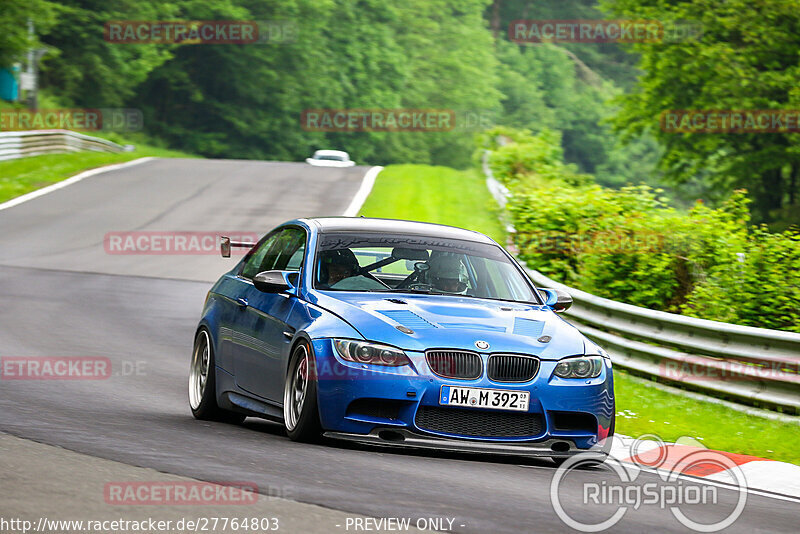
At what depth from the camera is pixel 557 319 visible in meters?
8.74

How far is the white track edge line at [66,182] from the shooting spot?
30992mm

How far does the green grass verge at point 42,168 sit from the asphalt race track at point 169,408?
111 inches

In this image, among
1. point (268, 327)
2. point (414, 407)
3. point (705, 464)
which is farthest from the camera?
point (705, 464)

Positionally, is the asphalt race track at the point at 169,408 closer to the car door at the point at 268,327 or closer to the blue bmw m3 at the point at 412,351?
the blue bmw m3 at the point at 412,351

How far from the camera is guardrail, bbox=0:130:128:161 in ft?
123

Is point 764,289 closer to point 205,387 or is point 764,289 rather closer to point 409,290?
point 409,290

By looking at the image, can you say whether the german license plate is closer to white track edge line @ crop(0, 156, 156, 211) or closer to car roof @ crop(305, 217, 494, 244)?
car roof @ crop(305, 217, 494, 244)

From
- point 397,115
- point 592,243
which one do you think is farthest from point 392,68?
point 592,243

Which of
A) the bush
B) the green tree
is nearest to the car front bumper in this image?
the bush

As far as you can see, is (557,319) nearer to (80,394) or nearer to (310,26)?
(80,394)

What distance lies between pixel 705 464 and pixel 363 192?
2561 centimetres

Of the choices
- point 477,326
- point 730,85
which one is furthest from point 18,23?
point 477,326

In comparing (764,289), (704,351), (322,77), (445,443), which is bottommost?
(322,77)

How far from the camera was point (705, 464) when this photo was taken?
9.09 meters
